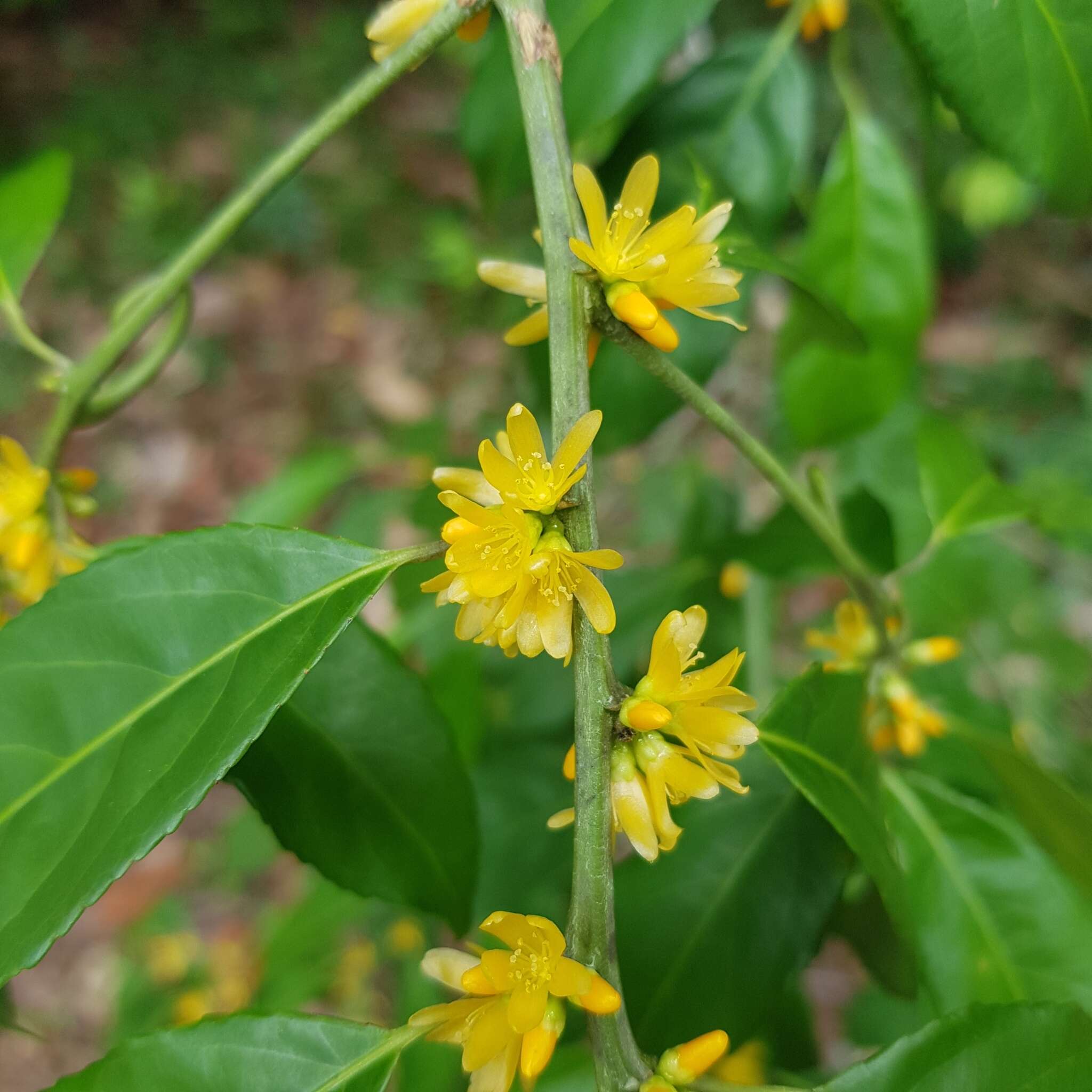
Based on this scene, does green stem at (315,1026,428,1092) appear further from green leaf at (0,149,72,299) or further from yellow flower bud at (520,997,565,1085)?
green leaf at (0,149,72,299)

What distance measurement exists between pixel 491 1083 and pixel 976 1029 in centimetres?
28

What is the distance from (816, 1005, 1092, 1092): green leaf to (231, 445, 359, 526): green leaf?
128 centimetres

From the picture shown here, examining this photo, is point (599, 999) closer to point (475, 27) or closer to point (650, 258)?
point (650, 258)

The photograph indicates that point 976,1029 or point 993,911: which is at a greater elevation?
point 976,1029

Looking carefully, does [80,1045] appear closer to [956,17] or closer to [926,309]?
[926,309]

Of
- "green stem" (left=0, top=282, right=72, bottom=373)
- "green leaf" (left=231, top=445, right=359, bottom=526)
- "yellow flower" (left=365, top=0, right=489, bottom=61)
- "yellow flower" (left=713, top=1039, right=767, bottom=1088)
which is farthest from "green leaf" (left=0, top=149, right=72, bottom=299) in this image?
"yellow flower" (left=713, top=1039, right=767, bottom=1088)

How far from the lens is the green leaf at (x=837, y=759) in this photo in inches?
22.8

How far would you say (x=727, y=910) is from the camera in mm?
769

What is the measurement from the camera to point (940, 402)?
7.07 feet

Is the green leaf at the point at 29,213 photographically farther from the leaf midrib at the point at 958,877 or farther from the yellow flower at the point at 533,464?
the leaf midrib at the point at 958,877

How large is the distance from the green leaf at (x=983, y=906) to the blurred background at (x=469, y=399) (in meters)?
0.19

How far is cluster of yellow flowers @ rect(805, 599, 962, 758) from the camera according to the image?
87 cm

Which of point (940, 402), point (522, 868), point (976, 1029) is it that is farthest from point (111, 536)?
point (976, 1029)

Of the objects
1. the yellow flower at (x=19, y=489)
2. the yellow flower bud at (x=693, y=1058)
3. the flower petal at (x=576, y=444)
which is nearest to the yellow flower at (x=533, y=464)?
the flower petal at (x=576, y=444)
